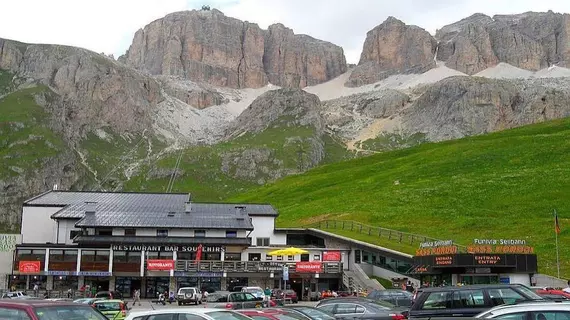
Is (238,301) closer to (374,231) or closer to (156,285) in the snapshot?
(156,285)

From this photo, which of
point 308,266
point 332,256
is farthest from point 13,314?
point 332,256

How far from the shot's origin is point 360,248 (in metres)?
71.1

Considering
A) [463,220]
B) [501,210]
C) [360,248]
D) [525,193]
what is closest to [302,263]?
[360,248]

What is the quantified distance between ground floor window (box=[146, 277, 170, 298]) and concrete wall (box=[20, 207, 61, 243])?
16831 millimetres

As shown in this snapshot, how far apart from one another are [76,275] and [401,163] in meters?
72.9

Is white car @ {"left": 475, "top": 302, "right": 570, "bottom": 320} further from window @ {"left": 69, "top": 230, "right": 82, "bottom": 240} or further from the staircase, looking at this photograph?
window @ {"left": 69, "top": 230, "right": 82, "bottom": 240}

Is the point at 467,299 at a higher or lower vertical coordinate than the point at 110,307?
higher

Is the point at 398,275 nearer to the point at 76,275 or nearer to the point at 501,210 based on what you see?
the point at 501,210

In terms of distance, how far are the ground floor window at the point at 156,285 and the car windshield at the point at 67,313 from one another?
5687 centimetres

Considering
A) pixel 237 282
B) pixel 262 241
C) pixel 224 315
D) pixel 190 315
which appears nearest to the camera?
pixel 190 315

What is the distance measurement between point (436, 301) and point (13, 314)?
1517 centimetres

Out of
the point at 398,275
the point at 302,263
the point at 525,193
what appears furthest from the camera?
the point at 525,193

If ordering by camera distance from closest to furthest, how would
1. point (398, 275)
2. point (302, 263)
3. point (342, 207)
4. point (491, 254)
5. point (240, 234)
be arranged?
1. point (491, 254)
2. point (398, 275)
3. point (302, 263)
4. point (240, 234)
5. point (342, 207)

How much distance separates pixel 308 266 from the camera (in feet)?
229
